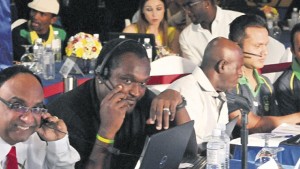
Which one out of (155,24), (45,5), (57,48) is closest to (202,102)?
(57,48)

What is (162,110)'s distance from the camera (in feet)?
12.4

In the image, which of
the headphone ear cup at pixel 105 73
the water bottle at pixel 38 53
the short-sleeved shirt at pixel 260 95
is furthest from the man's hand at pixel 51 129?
the water bottle at pixel 38 53

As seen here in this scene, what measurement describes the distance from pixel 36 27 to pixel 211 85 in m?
3.23

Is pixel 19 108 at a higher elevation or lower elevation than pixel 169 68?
higher

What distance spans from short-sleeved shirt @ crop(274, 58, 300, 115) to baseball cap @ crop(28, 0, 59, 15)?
9.46 ft

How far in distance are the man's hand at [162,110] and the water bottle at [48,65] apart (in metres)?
2.36

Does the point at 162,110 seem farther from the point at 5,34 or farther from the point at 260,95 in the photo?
the point at 260,95

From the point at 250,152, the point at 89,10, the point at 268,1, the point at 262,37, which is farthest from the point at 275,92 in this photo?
the point at 268,1

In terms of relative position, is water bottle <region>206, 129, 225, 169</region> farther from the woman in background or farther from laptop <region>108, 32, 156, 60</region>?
the woman in background

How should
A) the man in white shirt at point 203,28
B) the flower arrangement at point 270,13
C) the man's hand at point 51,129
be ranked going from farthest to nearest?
the flower arrangement at point 270,13, the man in white shirt at point 203,28, the man's hand at point 51,129

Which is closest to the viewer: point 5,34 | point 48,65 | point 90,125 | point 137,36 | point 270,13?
point 90,125

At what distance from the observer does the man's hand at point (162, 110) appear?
3.76 meters

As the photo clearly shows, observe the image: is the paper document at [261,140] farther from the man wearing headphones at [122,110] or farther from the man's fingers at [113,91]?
the man's fingers at [113,91]

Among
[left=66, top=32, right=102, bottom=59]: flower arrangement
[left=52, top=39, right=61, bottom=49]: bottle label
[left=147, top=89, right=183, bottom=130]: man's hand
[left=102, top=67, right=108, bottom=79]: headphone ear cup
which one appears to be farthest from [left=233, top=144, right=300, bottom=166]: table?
[left=52, top=39, right=61, bottom=49]: bottle label
